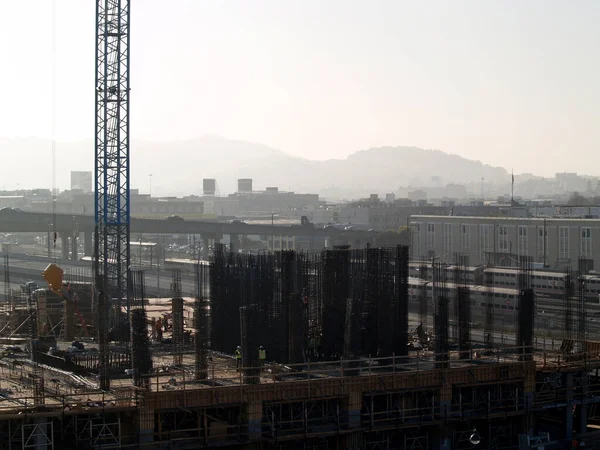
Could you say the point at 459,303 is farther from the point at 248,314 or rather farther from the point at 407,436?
the point at 248,314

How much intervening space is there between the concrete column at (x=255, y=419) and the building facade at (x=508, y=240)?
32.7m

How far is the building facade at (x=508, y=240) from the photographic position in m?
54.6

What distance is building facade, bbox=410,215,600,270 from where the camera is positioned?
54625 millimetres

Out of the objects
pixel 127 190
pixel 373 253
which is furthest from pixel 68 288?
pixel 373 253

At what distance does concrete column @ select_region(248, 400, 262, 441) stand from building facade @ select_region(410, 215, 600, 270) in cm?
3269

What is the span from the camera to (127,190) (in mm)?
34906

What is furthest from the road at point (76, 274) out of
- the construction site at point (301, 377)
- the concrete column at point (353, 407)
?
the concrete column at point (353, 407)

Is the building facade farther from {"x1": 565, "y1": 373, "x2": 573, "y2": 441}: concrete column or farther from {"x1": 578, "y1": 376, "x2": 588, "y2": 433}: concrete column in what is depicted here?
{"x1": 565, "y1": 373, "x2": 573, "y2": 441}: concrete column

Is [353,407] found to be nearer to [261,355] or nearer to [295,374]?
[295,374]

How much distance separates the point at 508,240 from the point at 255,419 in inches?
1647

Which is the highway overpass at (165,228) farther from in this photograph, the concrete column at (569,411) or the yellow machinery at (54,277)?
the concrete column at (569,411)

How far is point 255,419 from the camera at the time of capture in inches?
805

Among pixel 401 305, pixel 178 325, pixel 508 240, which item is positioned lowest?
pixel 178 325

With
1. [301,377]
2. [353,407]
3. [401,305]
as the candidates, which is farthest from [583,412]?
[301,377]
